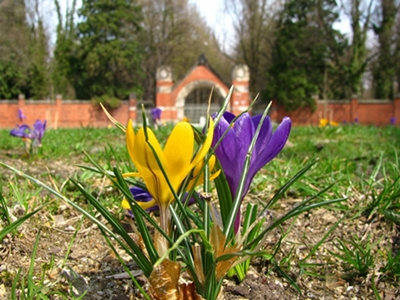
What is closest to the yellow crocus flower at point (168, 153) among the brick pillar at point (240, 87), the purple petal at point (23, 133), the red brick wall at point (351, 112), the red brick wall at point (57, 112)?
the purple petal at point (23, 133)

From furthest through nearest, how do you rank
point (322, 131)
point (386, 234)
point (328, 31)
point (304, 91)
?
point (328, 31) < point (304, 91) < point (322, 131) < point (386, 234)

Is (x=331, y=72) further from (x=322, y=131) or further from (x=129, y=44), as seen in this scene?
Result: (x=322, y=131)

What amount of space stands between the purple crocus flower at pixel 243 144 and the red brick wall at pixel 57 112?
24.2 meters

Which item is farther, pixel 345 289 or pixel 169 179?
pixel 345 289

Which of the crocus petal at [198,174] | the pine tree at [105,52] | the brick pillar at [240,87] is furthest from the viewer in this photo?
the pine tree at [105,52]

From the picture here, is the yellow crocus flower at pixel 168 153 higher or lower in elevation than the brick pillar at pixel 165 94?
lower

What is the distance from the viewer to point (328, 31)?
27938 mm

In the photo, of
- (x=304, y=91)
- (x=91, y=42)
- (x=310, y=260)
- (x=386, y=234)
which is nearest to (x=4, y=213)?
(x=310, y=260)

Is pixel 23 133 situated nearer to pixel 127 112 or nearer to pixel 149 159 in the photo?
pixel 149 159

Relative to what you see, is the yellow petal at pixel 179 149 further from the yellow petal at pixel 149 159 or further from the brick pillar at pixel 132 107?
the brick pillar at pixel 132 107

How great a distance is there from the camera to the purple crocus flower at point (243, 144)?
2.78 ft

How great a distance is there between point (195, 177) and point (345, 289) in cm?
62

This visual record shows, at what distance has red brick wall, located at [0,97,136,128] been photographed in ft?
82.8

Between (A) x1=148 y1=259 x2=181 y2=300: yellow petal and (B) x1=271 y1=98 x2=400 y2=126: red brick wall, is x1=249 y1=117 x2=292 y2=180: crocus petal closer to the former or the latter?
(A) x1=148 y1=259 x2=181 y2=300: yellow petal
